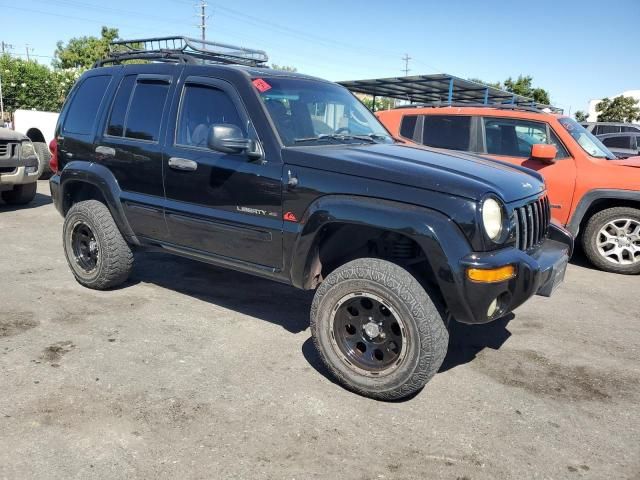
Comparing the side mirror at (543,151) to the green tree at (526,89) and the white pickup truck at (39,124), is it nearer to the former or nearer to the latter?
the white pickup truck at (39,124)

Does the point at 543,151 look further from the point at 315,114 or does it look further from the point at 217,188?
the point at 217,188

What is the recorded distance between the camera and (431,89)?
1702cm

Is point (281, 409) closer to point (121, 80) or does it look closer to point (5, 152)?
point (121, 80)

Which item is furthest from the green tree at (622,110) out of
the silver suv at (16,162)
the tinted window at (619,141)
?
the silver suv at (16,162)

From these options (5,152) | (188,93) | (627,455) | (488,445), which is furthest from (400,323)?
(5,152)

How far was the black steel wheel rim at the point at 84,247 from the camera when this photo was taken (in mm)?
4855

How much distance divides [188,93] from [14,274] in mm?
2817

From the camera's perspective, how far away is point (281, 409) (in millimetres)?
3059

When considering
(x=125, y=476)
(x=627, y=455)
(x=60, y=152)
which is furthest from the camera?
(x=60, y=152)

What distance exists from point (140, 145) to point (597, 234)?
5165mm

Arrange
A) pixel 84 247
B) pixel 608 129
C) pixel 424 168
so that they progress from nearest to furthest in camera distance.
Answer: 1. pixel 424 168
2. pixel 84 247
3. pixel 608 129

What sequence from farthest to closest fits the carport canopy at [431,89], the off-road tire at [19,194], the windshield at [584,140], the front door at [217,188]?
the carport canopy at [431,89] → the off-road tire at [19,194] → the windshield at [584,140] → the front door at [217,188]

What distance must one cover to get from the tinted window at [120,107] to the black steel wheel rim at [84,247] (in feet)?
3.06

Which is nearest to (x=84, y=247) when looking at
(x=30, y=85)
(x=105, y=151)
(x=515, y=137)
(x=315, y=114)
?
(x=105, y=151)
